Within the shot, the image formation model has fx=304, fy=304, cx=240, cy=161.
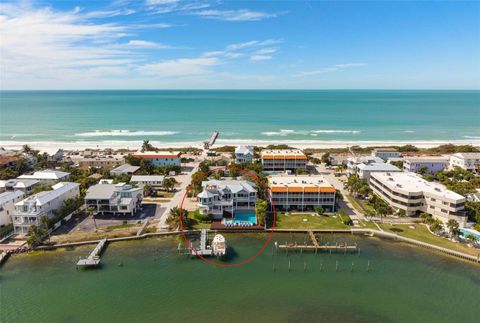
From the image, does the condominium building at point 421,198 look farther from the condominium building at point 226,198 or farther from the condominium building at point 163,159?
the condominium building at point 163,159

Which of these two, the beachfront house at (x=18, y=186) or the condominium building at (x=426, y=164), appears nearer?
the beachfront house at (x=18, y=186)

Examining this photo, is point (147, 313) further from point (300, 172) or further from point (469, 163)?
point (469, 163)

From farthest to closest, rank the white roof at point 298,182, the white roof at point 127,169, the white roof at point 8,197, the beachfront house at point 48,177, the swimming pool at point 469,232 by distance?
the white roof at point 127,169 → the beachfront house at point 48,177 → the white roof at point 298,182 → the white roof at point 8,197 → the swimming pool at point 469,232

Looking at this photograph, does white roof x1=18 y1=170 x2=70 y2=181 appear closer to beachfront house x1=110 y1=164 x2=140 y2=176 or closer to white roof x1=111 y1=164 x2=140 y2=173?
beachfront house x1=110 y1=164 x2=140 y2=176

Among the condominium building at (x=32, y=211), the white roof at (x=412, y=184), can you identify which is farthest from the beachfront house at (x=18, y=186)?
the white roof at (x=412, y=184)

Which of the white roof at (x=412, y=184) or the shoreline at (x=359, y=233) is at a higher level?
the white roof at (x=412, y=184)

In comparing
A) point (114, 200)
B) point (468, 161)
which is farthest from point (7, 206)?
point (468, 161)

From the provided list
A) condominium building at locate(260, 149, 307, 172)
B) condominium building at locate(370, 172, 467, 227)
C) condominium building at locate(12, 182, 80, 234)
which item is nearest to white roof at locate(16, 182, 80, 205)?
condominium building at locate(12, 182, 80, 234)
